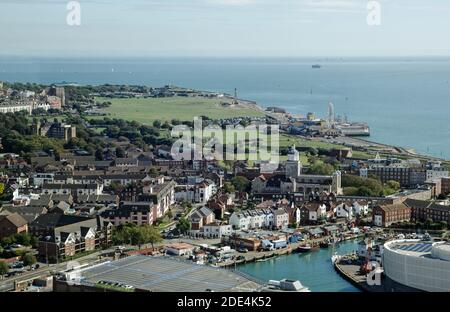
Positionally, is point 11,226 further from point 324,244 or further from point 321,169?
point 321,169

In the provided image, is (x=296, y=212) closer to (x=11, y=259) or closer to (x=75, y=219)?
(x=75, y=219)

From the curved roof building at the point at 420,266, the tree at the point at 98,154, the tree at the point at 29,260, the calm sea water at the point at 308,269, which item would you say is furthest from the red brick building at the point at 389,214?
the tree at the point at 98,154

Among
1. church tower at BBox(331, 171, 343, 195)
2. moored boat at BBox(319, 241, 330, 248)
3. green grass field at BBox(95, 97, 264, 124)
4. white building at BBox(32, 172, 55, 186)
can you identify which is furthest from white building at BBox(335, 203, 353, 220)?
green grass field at BBox(95, 97, 264, 124)

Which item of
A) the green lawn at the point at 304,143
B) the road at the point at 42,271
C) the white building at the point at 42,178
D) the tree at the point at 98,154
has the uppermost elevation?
the green lawn at the point at 304,143

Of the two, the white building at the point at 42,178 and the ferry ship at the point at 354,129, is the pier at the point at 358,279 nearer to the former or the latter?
the white building at the point at 42,178
